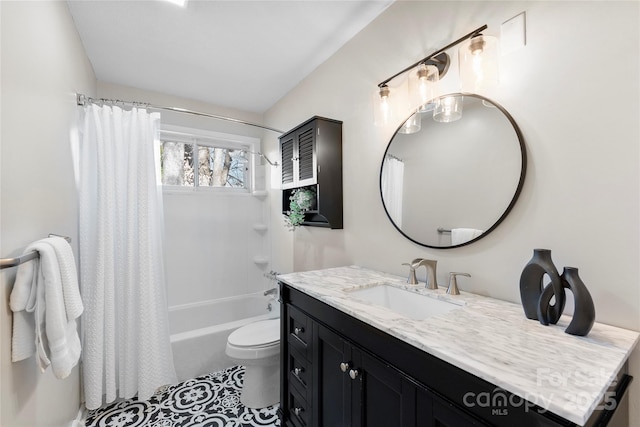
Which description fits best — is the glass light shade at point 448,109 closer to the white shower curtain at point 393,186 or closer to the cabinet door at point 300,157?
the white shower curtain at point 393,186

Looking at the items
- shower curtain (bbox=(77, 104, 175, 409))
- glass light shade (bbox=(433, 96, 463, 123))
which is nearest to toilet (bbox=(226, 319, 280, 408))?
shower curtain (bbox=(77, 104, 175, 409))

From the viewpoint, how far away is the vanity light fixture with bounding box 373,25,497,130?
44.0 inches

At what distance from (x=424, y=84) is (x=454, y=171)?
45 cm

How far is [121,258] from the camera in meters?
1.91

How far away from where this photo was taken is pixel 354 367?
1.09m

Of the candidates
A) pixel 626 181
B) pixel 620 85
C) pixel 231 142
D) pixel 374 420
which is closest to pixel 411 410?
pixel 374 420

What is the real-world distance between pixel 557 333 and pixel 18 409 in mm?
1827

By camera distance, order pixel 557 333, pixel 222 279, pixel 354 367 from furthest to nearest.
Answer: pixel 222 279 < pixel 354 367 < pixel 557 333

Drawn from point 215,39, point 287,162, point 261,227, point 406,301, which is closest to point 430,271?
point 406,301

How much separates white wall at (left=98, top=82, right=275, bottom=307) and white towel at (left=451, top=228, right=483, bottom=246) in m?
2.30

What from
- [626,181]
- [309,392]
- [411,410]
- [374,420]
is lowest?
[309,392]

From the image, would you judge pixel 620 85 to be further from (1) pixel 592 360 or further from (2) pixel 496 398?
(2) pixel 496 398

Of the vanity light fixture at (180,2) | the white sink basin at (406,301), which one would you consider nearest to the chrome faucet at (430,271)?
the white sink basin at (406,301)

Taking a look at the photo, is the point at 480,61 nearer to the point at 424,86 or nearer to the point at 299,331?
the point at 424,86
